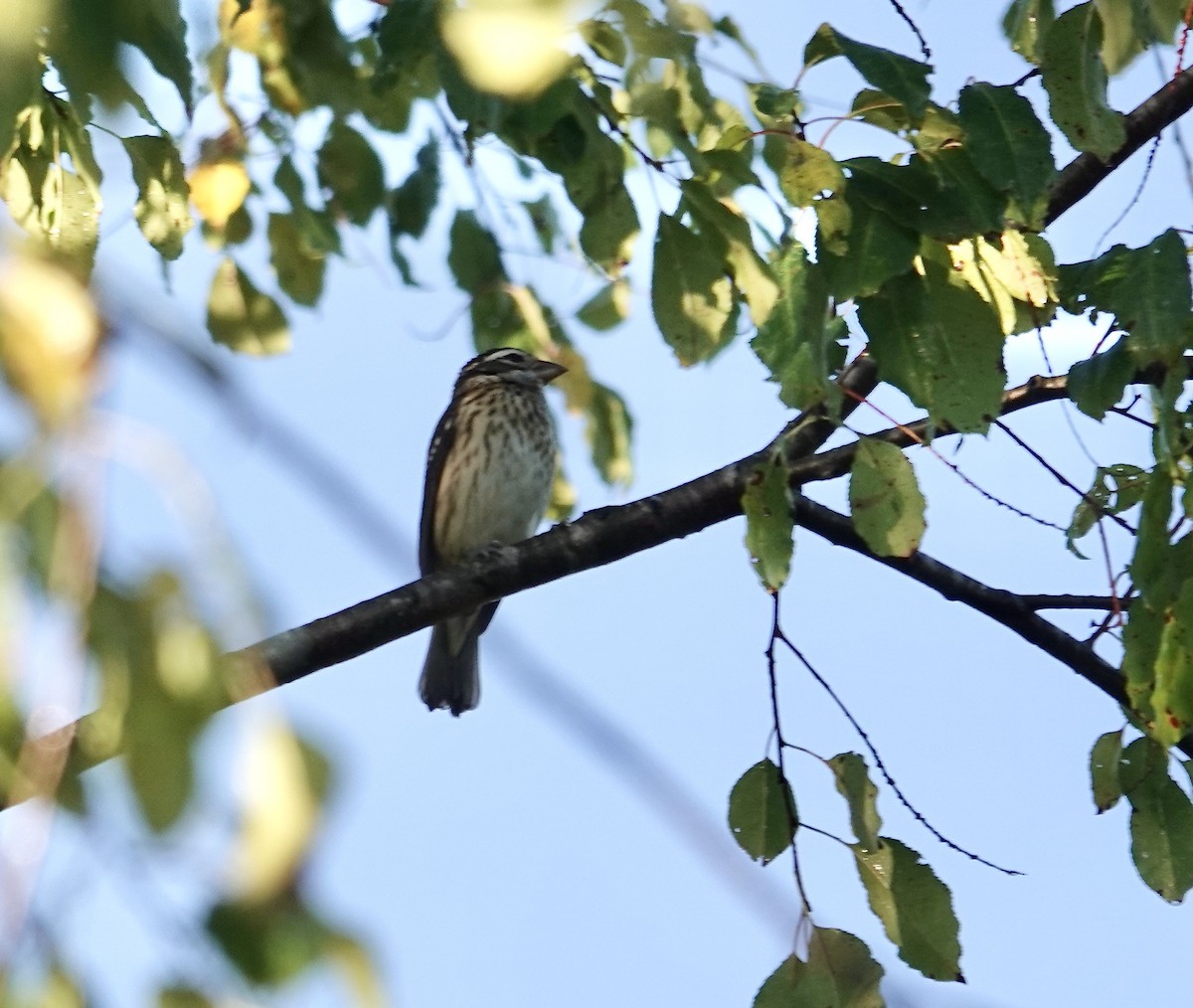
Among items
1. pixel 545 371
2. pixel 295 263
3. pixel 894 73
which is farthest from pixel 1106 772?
pixel 545 371

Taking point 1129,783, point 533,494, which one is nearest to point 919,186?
point 1129,783

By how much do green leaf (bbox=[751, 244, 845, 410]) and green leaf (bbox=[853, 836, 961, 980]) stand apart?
1031mm

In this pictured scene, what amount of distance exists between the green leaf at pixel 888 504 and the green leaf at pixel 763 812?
0.66 meters

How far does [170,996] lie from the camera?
1330 mm

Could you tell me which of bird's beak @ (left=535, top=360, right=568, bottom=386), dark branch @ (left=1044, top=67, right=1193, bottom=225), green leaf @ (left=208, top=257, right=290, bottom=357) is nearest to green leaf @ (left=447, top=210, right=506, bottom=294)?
green leaf @ (left=208, top=257, right=290, bottom=357)

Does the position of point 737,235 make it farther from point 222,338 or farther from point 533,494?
point 533,494

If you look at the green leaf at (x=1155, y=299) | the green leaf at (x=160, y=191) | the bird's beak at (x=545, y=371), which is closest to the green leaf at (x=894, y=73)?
the green leaf at (x=1155, y=299)

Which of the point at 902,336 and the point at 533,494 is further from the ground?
the point at 533,494

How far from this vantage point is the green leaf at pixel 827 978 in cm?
321

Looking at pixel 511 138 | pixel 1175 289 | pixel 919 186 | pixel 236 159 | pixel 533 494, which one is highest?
pixel 236 159

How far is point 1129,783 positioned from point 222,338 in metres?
3.43

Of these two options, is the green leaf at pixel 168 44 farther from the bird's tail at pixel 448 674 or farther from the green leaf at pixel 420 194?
the bird's tail at pixel 448 674

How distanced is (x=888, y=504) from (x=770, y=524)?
0.23m

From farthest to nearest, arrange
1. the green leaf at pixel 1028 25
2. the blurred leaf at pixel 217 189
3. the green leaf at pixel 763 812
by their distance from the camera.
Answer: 1. the blurred leaf at pixel 217 189
2. the green leaf at pixel 763 812
3. the green leaf at pixel 1028 25
